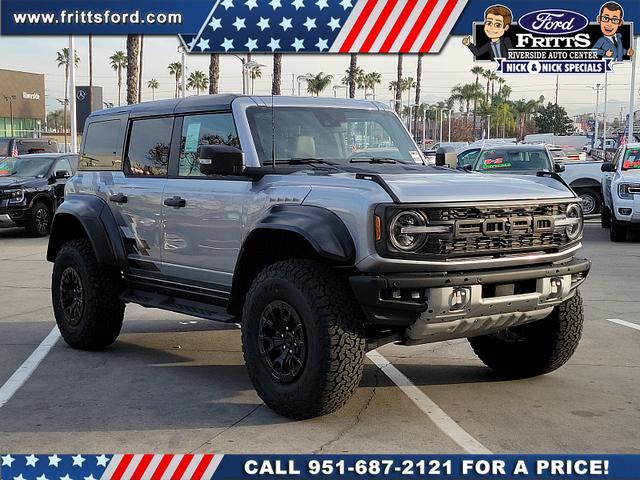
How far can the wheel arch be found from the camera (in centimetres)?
518

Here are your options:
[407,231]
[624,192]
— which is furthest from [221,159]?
[624,192]

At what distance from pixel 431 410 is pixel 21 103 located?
9151 cm

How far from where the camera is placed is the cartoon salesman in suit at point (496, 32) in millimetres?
27770

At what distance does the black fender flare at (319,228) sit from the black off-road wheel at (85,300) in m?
2.25

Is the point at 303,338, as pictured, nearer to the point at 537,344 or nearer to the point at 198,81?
the point at 537,344

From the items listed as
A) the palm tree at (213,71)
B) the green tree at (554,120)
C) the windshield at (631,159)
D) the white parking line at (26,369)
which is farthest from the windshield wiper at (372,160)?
the green tree at (554,120)

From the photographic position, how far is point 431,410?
571cm

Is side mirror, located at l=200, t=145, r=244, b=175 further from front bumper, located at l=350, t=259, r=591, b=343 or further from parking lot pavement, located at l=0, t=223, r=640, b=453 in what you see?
parking lot pavement, located at l=0, t=223, r=640, b=453

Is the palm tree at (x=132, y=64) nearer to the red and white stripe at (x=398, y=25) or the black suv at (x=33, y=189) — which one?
the red and white stripe at (x=398, y=25)

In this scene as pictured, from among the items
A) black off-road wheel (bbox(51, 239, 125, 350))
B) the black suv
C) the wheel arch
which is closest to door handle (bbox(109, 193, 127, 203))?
black off-road wheel (bbox(51, 239, 125, 350))

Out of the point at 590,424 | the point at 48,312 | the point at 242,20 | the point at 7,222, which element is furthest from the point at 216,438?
the point at 242,20

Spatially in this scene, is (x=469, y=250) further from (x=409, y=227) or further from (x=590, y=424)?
(x=590, y=424)

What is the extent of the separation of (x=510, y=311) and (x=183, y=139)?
2917mm

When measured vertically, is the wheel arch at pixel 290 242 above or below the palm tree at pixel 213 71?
below
